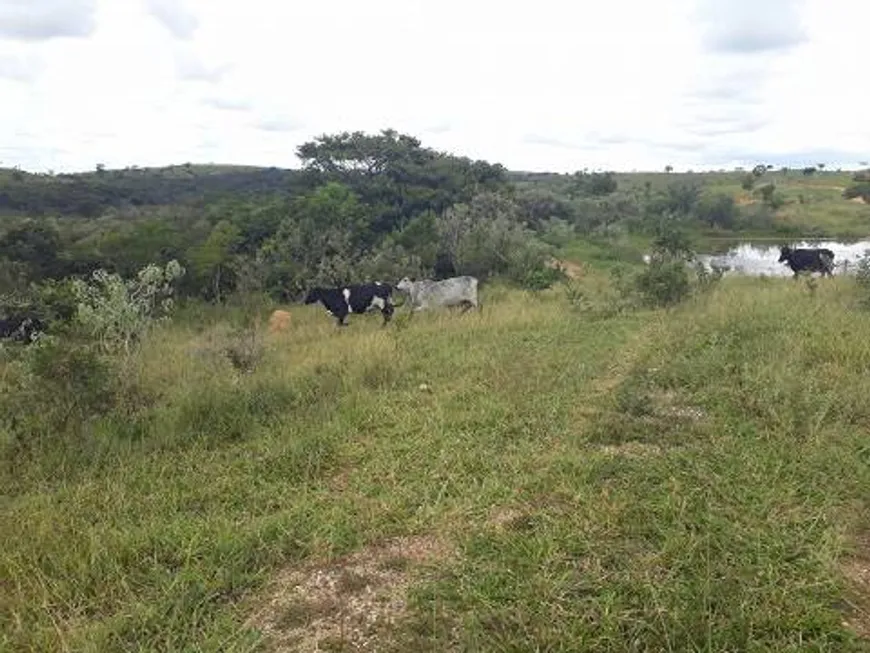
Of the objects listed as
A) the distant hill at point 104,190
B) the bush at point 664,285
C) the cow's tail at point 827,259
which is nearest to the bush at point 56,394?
the bush at point 664,285

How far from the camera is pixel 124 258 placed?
707 inches

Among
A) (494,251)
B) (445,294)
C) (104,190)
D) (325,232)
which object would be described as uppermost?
(104,190)

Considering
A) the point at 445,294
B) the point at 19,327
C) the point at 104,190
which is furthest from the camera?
the point at 104,190

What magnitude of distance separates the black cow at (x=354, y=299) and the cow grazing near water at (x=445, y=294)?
78 centimetres

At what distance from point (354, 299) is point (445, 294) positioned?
1.78m

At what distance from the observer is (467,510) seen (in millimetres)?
4941

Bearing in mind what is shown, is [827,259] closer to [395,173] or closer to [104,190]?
[395,173]

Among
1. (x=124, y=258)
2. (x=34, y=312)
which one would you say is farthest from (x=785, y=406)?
(x=124, y=258)

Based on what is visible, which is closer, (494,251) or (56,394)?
(56,394)

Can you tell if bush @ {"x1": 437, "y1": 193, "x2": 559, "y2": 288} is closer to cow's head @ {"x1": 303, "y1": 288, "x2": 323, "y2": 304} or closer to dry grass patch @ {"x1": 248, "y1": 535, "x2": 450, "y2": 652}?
cow's head @ {"x1": 303, "y1": 288, "x2": 323, "y2": 304}

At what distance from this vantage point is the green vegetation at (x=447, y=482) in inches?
148

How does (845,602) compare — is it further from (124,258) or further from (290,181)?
(290,181)

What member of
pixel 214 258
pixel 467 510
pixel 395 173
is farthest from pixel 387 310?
pixel 395 173

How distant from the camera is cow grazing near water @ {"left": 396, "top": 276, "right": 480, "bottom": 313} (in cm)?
1461
